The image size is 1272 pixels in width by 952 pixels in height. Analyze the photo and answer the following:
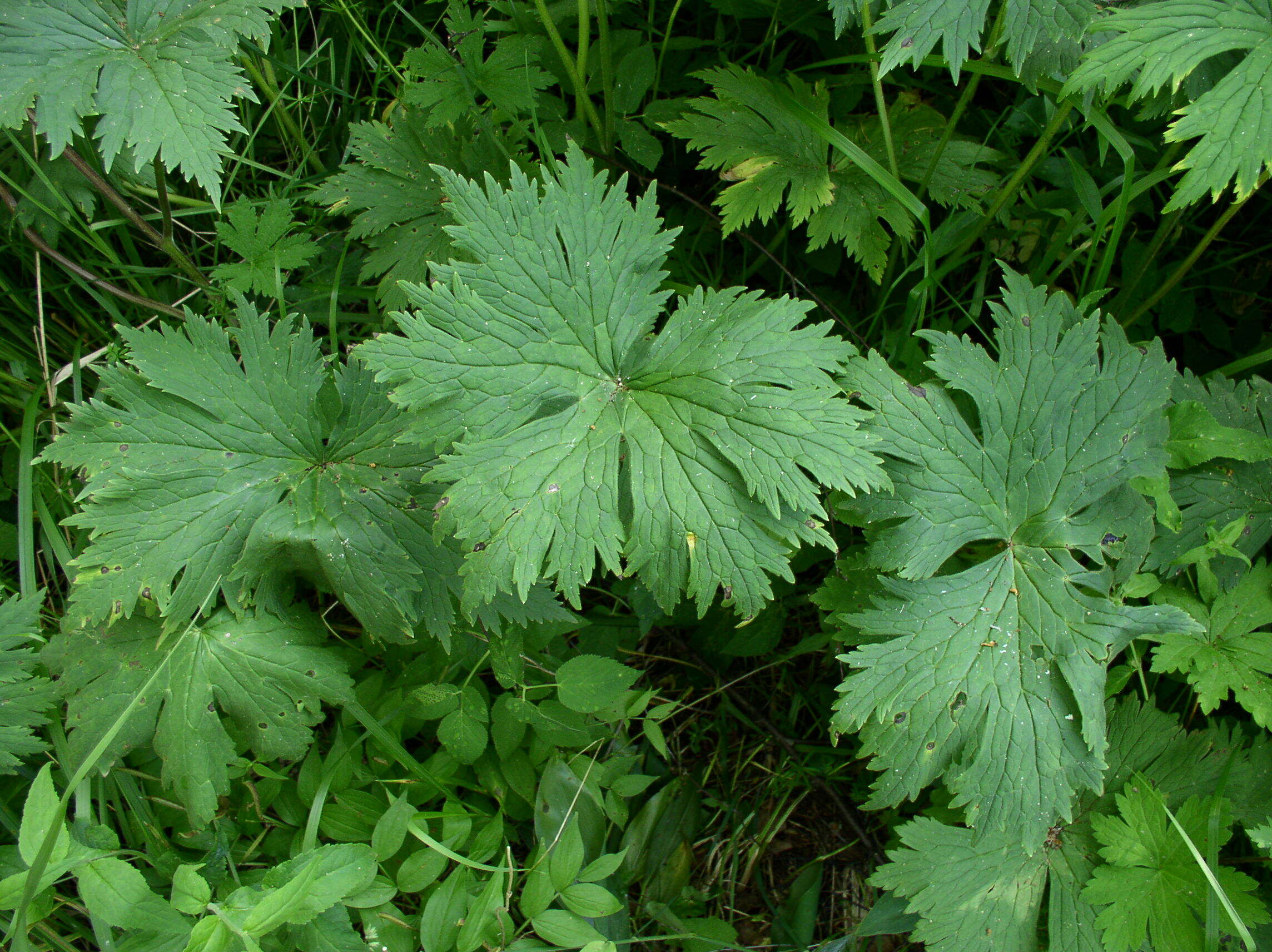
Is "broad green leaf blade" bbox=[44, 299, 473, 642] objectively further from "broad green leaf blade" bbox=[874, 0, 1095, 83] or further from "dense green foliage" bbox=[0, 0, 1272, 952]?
"broad green leaf blade" bbox=[874, 0, 1095, 83]

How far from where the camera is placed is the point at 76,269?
255 centimetres

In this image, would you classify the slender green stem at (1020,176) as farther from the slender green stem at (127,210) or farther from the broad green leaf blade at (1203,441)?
the slender green stem at (127,210)

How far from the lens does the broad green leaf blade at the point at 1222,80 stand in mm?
1777

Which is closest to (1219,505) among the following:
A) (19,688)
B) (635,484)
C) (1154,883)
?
(1154,883)

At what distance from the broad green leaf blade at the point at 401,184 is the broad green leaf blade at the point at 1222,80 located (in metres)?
1.63

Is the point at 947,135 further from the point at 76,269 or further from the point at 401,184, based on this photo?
the point at 76,269

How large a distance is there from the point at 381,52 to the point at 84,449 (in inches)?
62.2

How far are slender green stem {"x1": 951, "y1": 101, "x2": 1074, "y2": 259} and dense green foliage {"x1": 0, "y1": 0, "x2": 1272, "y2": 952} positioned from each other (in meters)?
0.02

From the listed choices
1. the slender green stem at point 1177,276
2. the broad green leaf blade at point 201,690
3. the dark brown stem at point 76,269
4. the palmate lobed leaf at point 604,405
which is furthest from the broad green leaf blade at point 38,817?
the slender green stem at point 1177,276

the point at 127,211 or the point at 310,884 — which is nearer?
the point at 310,884

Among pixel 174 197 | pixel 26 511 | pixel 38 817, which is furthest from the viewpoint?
pixel 174 197

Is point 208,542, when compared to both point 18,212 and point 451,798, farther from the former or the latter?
point 18,212

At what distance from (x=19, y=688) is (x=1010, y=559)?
8.05ft

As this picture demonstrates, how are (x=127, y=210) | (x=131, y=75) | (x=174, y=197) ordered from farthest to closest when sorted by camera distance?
(x=174, y=197), (x=127, y=210), (x=131, y=75)
